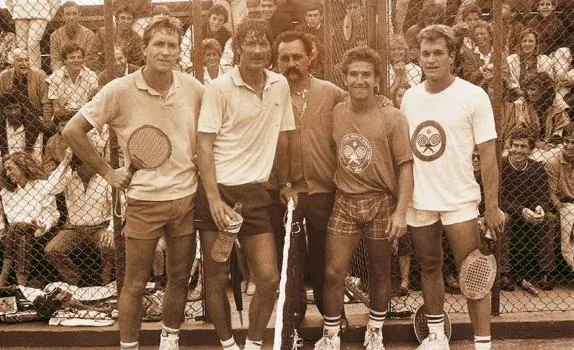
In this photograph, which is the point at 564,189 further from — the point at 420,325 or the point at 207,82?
the point at 207,82

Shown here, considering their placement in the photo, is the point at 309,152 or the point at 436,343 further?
the point at 436,343

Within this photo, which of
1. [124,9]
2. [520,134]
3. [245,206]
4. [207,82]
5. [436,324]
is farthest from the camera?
[124,9]

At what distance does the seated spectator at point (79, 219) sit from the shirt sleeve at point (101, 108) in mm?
2311

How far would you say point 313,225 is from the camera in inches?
229

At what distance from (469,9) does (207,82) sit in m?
2.64

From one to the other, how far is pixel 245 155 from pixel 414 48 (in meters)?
3.06

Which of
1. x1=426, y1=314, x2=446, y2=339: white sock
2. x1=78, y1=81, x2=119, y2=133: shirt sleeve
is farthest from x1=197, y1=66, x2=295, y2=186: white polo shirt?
x1=426, y1=314, x2=446, y2=339: white sock

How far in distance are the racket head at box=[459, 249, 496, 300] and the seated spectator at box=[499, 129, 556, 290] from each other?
2.23 m

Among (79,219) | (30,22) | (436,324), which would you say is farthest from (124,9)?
(436,324)

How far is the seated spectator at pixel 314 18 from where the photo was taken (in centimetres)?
782

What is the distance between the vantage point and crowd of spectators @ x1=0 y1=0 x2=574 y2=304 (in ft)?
24.1

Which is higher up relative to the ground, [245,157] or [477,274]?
[245,157]

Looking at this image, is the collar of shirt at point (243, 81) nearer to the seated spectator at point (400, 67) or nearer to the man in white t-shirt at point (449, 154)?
the man in white t-shirt at point (449, 154)

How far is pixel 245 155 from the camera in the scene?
5258mm
